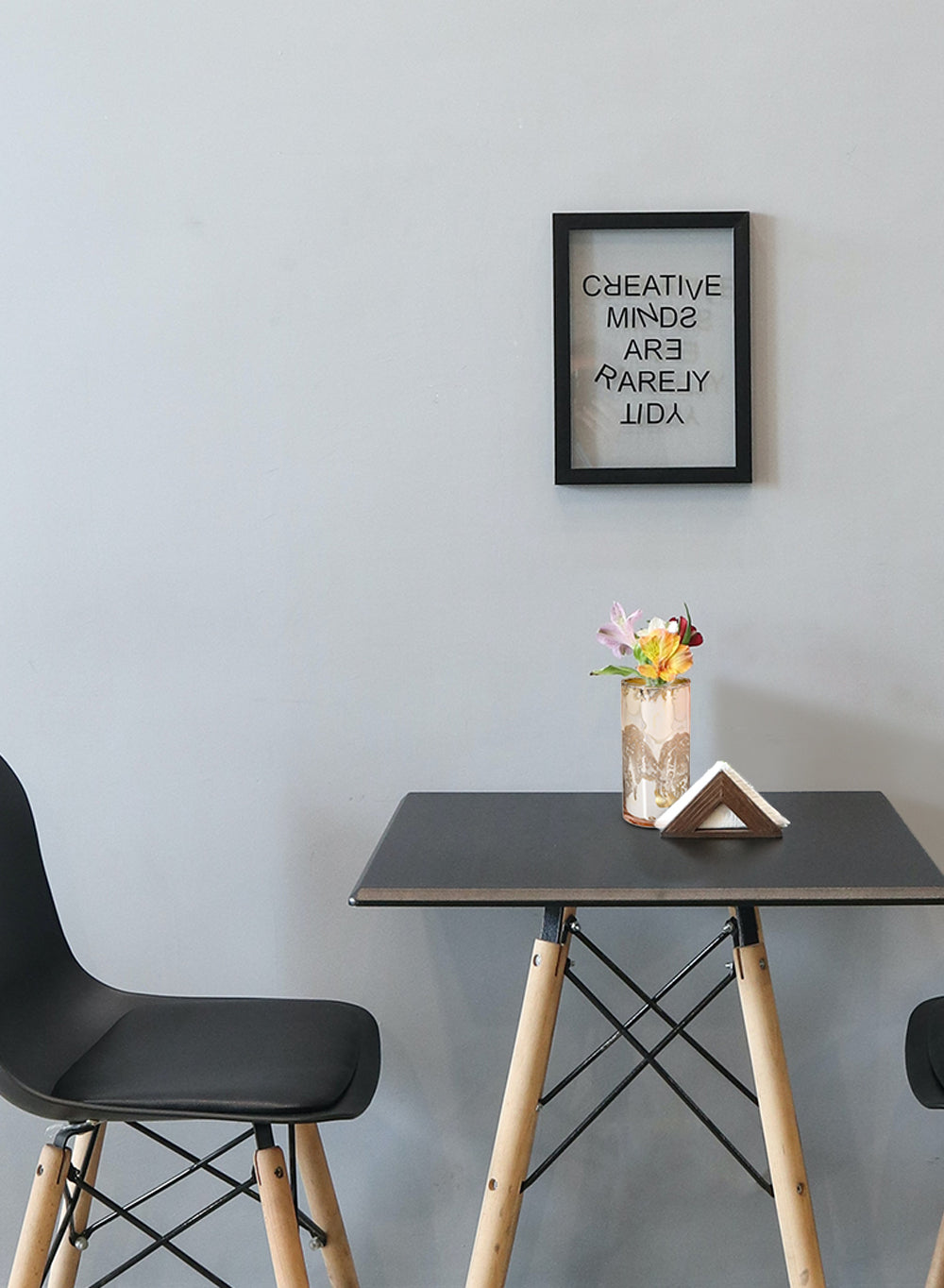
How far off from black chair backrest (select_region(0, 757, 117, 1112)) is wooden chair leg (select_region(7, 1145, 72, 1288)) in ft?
0.29

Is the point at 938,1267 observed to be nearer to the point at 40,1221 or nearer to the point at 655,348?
the point at 40,1221

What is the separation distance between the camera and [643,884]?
1268mm

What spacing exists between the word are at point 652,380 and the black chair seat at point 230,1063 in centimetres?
96

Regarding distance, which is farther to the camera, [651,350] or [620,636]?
[651,350]

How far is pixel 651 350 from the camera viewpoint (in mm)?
1701

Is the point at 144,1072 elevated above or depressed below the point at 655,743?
below

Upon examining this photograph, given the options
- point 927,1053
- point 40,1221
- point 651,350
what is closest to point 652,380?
point 651,350

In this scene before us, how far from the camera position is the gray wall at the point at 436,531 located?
1685mm

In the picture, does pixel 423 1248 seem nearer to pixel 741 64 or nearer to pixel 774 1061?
pixel 774 1061

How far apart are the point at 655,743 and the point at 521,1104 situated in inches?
18.5

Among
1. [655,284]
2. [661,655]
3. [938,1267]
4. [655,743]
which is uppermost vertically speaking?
[655,284]

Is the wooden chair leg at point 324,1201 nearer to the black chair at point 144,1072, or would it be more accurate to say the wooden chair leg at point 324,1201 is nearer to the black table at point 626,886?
the black chair at point 144,1072

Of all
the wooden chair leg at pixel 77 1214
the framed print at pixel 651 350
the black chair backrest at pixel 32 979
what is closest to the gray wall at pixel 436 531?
the framed print at pixel 651 350

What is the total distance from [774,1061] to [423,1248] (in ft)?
2.42
